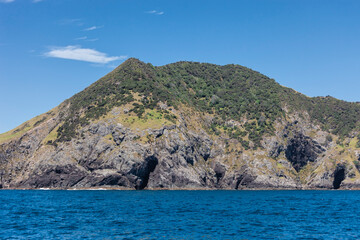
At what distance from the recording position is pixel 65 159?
140750 millimetres

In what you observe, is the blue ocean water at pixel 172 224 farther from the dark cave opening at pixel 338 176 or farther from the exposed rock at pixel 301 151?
the exposed rock at pixel 301 151

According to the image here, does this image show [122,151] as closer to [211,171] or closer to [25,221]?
[211,171]

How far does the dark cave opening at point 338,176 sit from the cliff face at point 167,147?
442 millimetres

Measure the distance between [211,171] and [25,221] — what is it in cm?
11345

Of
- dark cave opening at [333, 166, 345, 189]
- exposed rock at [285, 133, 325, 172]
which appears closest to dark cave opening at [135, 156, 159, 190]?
exposed rock at [285, 133, 325, 172]

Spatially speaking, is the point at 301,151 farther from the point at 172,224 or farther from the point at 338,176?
the point at 172,224

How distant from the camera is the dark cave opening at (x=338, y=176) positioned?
16275 centimetres

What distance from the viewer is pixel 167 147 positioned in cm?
14275

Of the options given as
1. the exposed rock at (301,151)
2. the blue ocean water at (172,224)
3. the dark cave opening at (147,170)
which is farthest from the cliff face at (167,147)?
the blue ocean water at (172,224)

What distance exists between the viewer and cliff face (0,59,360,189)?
450 feet

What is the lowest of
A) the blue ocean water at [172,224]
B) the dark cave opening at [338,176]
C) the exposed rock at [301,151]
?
Result: the dark cave opening at [338,176]

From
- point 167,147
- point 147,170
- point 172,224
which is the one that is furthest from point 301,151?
point 172,224

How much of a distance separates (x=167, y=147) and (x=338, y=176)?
79.3 metres

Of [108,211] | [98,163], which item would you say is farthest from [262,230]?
[98,163]
